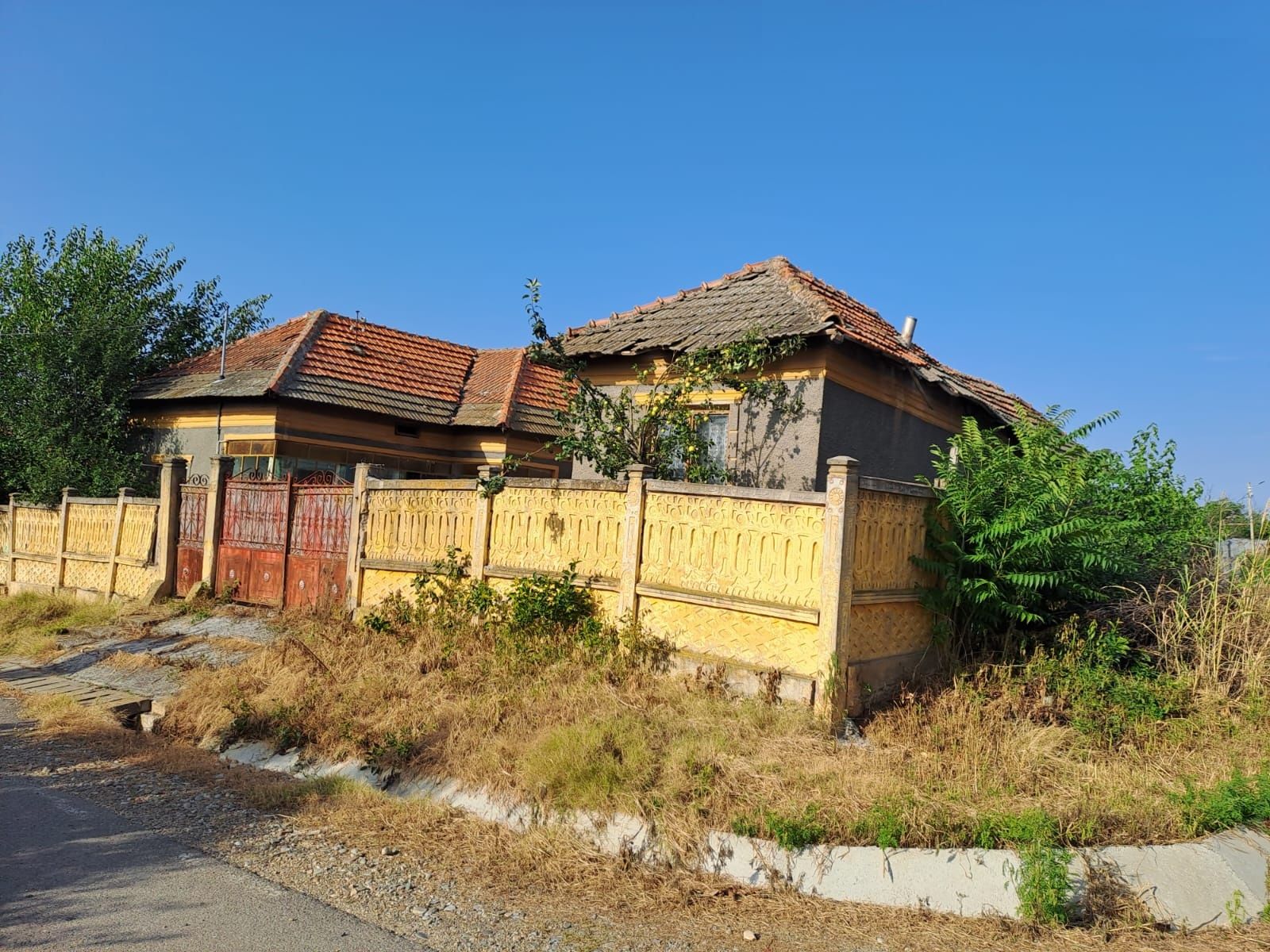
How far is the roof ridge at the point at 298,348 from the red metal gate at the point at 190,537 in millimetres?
2560

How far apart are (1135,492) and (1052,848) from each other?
431cm

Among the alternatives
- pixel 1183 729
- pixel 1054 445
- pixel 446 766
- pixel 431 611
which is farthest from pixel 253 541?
pixel 1183 729

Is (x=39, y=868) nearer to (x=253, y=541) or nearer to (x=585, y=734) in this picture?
(x=585, y=734)

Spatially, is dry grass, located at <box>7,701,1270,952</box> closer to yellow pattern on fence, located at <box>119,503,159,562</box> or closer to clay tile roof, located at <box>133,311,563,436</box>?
yellow pattern on fence, located at <box>119,503,159,562</box>

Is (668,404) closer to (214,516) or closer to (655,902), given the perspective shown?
(655,902)

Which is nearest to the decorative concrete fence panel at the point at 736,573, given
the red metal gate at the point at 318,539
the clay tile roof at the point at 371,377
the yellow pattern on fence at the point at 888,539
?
the yellow pattern on fence at the point at 888,539

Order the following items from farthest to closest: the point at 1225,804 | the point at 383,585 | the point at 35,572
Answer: the point at 35,572 < the point at 383,585 < the point at 1225,804

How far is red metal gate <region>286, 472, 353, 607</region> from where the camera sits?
1148 centimetres

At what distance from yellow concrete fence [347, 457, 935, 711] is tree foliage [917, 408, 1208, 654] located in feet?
1.08

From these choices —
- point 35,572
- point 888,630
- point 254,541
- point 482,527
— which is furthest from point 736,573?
point 35,572

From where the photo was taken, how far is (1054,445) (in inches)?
320

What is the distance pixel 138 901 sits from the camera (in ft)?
15.5

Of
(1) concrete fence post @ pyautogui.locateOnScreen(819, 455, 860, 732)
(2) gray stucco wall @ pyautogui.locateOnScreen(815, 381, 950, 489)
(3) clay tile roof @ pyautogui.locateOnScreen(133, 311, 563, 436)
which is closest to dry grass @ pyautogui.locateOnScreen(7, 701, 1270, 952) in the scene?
(1) concrete fence post @ pyautogui.locateOnScreen(819, 455, 860, 732)

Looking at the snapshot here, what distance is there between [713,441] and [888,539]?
3.83m
